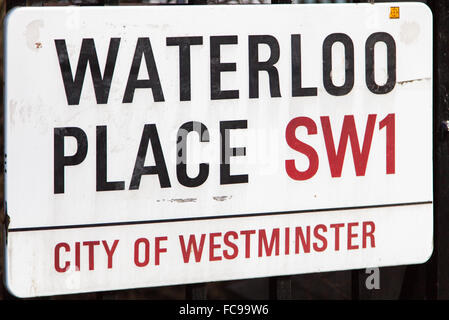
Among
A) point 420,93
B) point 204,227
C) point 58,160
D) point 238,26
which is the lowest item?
point 204,227

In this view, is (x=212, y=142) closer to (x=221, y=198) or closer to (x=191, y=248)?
(x=221, y=198)

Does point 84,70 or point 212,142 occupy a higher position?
point 84,70

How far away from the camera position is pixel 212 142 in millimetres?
2201

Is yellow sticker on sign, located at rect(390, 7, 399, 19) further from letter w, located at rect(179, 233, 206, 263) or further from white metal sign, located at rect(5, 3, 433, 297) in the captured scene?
letter w, located at rect(179, 233, 206, 263)

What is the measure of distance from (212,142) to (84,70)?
0.41 metres

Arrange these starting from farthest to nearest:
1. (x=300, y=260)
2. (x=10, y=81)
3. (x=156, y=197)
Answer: (x=300, y=260) < (x=156, y=197) < (x=10, y=81)

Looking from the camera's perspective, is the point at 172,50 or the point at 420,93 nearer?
the point at 172,50

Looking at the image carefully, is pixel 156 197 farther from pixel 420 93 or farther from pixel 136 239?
pixel 420 93

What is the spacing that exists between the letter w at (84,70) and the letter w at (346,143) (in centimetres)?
64

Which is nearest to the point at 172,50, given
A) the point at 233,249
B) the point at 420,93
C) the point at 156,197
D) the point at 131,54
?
the point at 131,54

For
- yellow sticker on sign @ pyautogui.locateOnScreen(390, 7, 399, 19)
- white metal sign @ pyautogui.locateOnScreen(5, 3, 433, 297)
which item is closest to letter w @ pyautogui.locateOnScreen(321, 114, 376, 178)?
white metal sign @ pyautogui.locateOnScreen(5, 3, 433, 297)

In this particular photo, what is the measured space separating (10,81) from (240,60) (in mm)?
635

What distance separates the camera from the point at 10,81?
6.64 ft

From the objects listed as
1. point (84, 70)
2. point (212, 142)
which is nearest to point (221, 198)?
point (212, 142)
